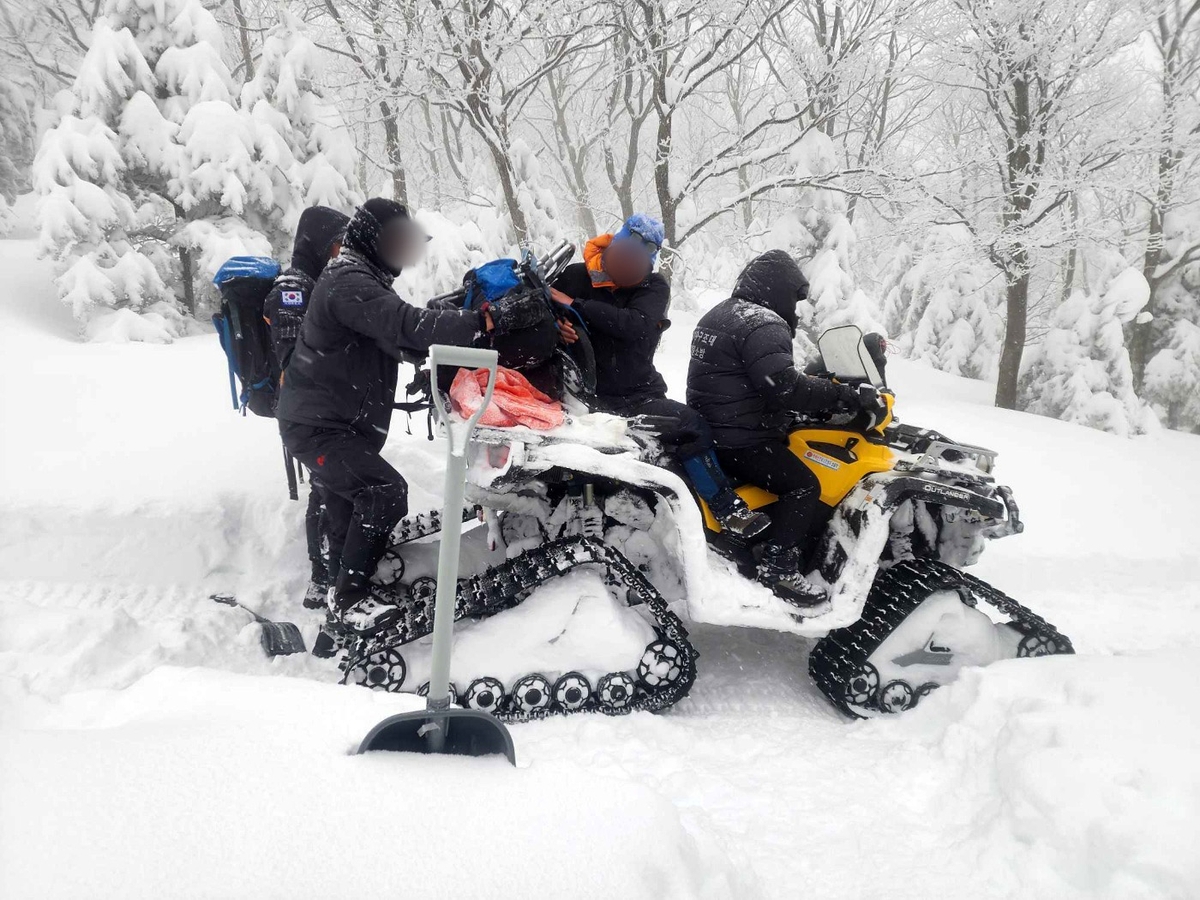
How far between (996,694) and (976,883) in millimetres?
1014

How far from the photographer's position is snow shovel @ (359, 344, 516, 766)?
5.83ft

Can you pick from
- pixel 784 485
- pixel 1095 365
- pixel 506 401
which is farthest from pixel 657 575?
pixel 1095 365

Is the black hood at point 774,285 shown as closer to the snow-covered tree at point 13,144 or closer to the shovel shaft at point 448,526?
the shovel shaft at point 448,526

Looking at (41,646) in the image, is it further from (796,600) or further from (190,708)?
(796,600)

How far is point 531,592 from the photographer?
130 inches

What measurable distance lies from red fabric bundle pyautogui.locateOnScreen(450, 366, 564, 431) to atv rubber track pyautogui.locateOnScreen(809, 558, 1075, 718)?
188cm

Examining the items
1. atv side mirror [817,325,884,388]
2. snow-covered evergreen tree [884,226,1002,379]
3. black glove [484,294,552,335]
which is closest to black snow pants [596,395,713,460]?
black glove [484,294,552,335]

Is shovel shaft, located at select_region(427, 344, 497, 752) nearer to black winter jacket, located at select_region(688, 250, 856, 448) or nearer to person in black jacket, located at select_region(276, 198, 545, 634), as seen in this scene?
person in black jacket, located at select_region(276, 198, 545, 634)

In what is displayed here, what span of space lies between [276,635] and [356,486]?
3.38 feet

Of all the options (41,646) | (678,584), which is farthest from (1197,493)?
(41,646)

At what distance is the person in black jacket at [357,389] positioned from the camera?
315 centimetres

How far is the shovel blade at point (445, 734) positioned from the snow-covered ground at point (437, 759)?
7cm

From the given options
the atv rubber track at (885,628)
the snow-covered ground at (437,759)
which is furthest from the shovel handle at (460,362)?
the atv rubber track at (885,628)

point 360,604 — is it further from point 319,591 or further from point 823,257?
point 823,257
